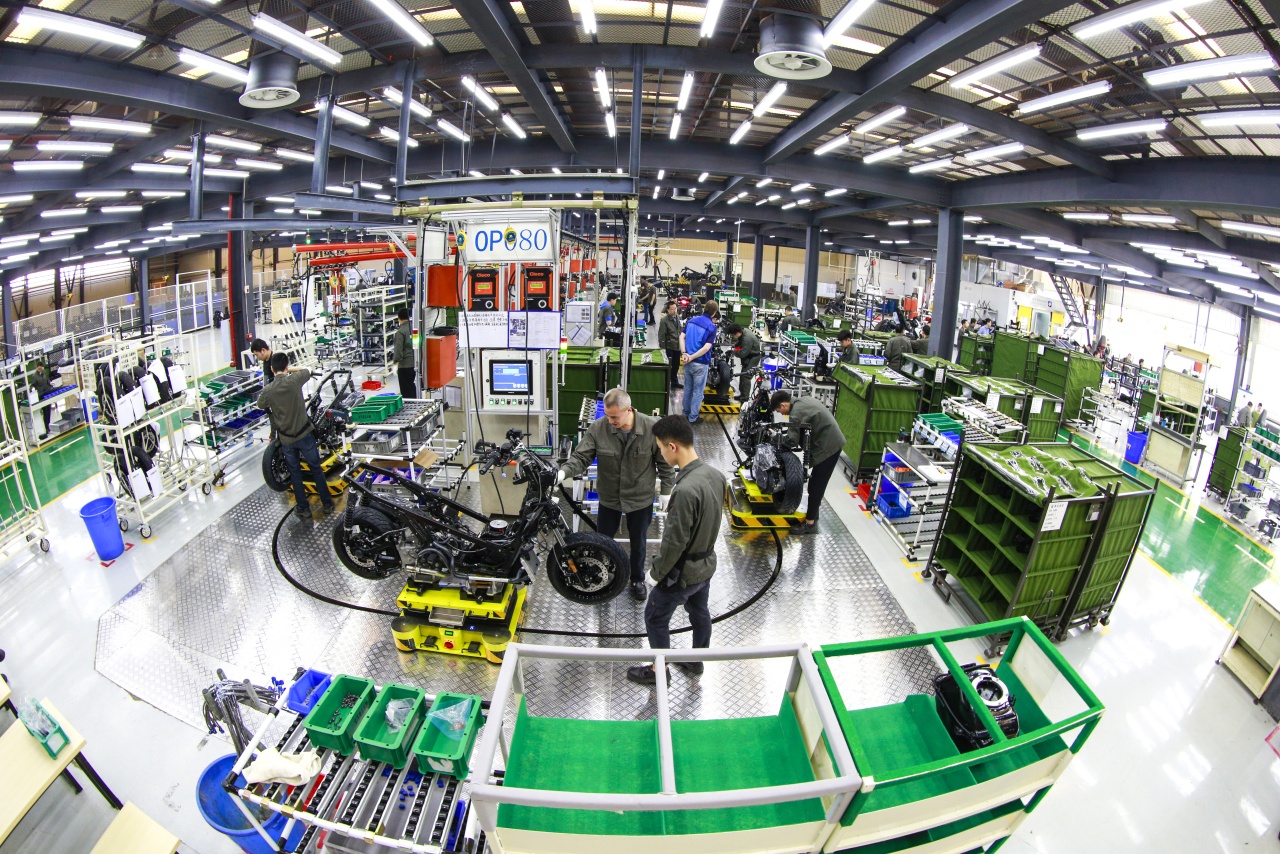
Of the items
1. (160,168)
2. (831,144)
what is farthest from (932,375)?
(160,168)

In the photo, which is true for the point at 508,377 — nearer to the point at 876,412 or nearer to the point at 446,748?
the point at 446,748

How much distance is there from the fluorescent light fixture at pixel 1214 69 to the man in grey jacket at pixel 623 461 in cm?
488

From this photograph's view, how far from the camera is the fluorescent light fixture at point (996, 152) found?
7.58 metres

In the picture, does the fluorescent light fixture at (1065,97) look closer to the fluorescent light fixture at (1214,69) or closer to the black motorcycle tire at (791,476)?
the fluorescent light fixture at (1214,69)

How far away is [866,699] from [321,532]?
4.87 metres

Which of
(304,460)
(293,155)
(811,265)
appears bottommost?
(304,460)

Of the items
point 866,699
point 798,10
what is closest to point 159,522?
point 866,699

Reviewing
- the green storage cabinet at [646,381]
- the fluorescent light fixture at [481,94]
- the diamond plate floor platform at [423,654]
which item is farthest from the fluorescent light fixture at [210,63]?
the green storage cabinet at [646,381]

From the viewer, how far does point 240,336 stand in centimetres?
1260

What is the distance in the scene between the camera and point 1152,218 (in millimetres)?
10375

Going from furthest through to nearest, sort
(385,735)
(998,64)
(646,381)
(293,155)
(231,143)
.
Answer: (293,155), (231,143), (646,381), (998,64), (385,735)

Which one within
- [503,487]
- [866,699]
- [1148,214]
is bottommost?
[866,699]

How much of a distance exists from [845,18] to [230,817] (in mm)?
6232

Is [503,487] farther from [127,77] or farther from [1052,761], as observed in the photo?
[127,77]
